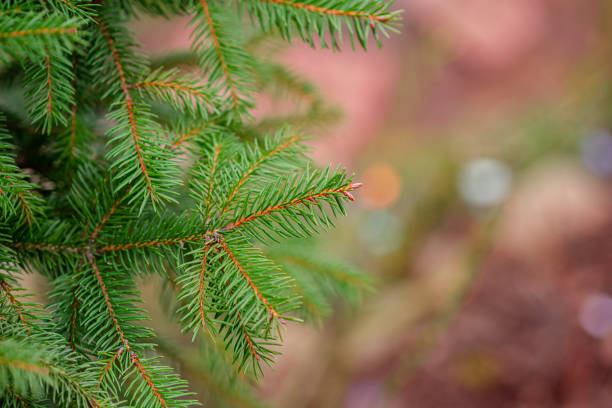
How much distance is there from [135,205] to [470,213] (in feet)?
8.55

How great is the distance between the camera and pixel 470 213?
291 cm

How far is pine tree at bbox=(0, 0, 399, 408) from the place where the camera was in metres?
0.59

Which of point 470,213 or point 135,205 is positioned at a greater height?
point 470,213

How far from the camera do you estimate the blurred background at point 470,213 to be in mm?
1928

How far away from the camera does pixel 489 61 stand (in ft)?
13.8

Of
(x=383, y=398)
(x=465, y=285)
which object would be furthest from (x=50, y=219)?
(x=383, y=398)

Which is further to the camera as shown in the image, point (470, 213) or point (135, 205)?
point (470, 213)

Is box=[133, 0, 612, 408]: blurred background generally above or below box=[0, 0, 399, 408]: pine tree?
above

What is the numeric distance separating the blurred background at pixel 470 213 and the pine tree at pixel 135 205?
0.43 m

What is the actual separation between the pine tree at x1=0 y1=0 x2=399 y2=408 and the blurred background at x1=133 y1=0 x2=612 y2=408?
17.0 inches

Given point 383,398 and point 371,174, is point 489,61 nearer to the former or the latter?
point 371,174

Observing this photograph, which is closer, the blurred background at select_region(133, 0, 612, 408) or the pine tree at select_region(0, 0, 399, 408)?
the pine tree at select_region(0, 0, 399, 408)

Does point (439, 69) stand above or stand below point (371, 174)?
above

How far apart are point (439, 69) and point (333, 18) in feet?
12.4
